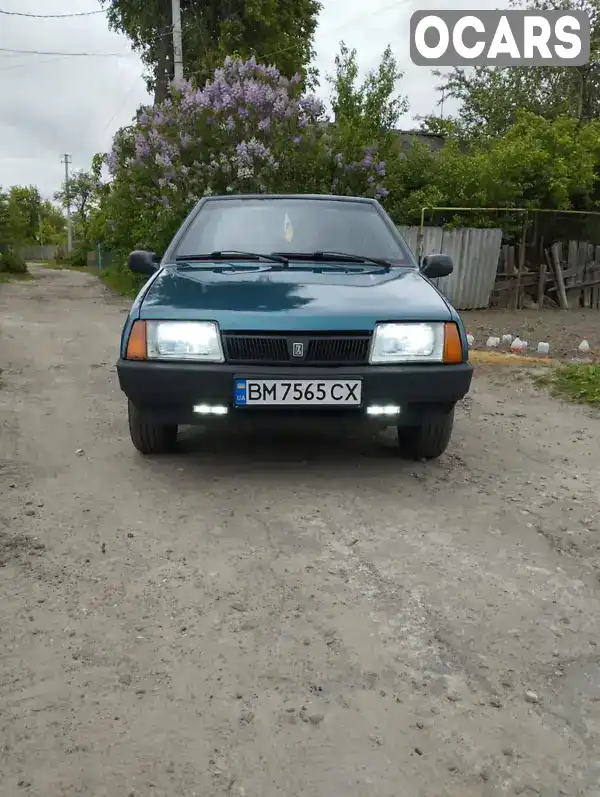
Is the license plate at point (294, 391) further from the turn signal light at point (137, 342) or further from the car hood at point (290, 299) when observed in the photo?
the turn signal light at point (137, 342)

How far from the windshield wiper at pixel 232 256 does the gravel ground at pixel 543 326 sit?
5.16 meters

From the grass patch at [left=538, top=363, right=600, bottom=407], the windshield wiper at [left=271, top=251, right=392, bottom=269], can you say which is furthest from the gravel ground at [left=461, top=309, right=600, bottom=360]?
the windshield wiper at [left=271, top=251, right=392, bottom=269]

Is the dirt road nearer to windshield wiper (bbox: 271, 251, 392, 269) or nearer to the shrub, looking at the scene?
windshield wiper (bbox: 271, 251, 392, 269)

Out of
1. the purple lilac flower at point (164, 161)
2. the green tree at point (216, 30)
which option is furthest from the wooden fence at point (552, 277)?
the green tree at point (216, 30)

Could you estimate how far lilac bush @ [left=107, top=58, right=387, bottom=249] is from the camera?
43.0 ft

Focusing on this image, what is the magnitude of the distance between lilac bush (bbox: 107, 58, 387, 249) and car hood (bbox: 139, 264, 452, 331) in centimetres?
921

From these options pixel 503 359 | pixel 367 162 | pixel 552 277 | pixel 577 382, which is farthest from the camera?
pixel 552 277

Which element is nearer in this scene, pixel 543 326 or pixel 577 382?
pixel 577 382

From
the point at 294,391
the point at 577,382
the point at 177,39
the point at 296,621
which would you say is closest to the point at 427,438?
the point at 294,391

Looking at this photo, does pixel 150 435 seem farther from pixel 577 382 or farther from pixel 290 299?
pixel 577 382

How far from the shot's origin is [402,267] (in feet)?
15.3

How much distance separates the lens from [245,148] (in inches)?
503

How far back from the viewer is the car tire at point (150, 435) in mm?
4168

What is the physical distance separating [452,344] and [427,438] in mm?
628
